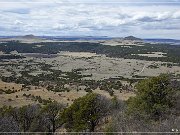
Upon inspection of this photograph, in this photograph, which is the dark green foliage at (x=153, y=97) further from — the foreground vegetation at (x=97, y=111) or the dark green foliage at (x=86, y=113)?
the dark green foliage at (x=86, y=113)

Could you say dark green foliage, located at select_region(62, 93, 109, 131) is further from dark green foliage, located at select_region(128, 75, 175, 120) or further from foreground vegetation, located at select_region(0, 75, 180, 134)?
dark green foliage, located at select_region(128, 75, 175, 120)

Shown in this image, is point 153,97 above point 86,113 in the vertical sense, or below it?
above

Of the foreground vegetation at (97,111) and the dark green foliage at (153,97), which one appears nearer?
the foreground vegetation at (97,111)

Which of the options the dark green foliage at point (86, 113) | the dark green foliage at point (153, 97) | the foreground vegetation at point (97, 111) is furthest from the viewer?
the dark green foliage at point (86, 113)

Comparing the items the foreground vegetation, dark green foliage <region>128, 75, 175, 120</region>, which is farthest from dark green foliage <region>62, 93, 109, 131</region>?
dark green foliage <region>128, 75, 175, 120</region>

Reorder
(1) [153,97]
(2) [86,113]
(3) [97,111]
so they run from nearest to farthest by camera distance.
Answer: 1. (1) [153,97]
2. (2) [86,113]
3. (3) [97,111]

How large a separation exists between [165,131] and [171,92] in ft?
56.9

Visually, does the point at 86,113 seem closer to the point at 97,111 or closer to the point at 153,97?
the point at 97,111

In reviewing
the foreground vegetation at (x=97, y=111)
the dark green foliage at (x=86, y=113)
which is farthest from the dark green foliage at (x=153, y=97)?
the dark green foliage at (x=86, y=113)

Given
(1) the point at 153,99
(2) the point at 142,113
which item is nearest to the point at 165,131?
(2) the point at 142,113

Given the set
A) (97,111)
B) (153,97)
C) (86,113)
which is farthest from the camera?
(97,111)

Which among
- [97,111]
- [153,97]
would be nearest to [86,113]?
[97,111]

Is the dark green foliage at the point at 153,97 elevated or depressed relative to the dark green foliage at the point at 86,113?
elevated

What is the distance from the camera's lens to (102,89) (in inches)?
3332
